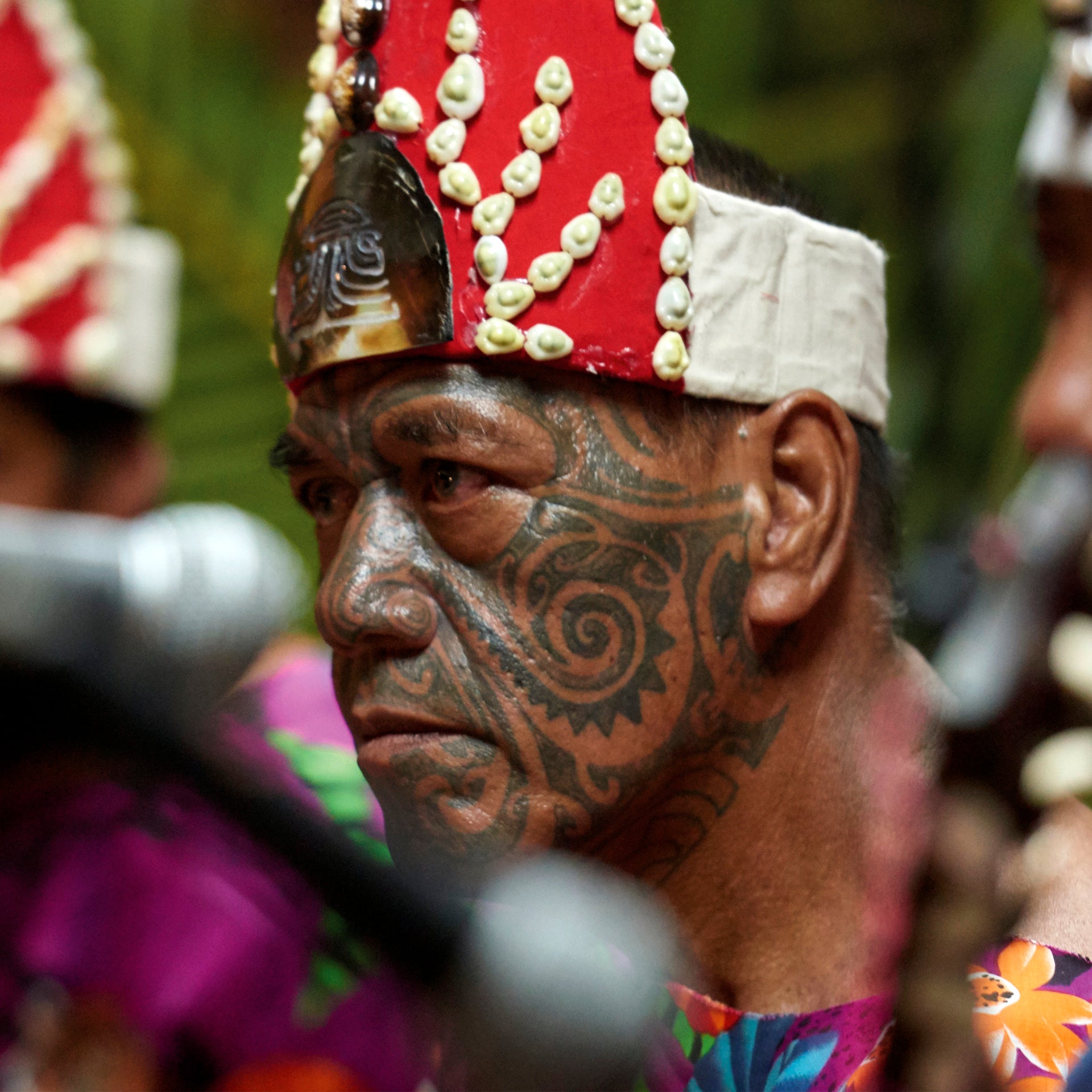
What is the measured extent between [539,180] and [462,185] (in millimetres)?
82

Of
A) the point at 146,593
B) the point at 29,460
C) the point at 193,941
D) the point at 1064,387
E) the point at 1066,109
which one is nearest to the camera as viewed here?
the point at 146,593

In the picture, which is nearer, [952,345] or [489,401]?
[489,401]

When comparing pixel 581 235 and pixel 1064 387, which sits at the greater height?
pixel 581 235

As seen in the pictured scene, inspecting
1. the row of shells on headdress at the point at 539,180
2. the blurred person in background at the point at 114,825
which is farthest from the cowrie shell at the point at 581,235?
the blurred person in background at the point at 114,825

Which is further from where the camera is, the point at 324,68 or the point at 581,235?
A: the point at 324,68

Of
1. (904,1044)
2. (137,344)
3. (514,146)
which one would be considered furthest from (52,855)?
(904,1044)

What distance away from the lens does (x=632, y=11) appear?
1.67 metres

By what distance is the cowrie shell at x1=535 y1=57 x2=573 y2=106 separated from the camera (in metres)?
1.63

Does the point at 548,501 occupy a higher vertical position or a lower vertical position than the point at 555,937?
lower

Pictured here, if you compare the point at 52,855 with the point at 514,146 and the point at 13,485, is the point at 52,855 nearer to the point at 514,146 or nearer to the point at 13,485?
the point at 13,485

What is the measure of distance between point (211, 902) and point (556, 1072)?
193cm

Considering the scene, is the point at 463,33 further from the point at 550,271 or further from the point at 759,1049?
the point at 759,1049

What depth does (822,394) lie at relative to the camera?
1.73m

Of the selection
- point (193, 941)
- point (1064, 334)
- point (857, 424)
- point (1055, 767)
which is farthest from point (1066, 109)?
point (193, 941)
